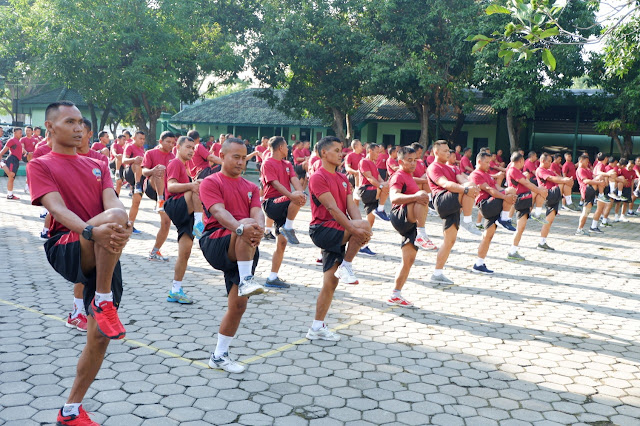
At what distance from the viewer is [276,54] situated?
28.0 metres

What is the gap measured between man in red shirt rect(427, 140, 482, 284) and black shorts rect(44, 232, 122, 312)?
506 centimetres

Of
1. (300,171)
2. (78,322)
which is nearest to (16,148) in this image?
(300,171)

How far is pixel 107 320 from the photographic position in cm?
335

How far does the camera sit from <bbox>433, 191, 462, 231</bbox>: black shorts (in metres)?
7.82

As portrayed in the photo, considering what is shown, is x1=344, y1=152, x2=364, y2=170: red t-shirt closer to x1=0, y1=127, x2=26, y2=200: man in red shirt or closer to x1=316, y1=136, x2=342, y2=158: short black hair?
x1=316, y1=136, x2=342, y2=158: short black hair

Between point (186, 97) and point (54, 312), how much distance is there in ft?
94.9

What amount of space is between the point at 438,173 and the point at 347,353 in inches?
139

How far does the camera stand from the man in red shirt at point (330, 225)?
533 centimetres

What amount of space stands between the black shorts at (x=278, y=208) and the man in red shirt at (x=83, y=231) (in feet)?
13.8

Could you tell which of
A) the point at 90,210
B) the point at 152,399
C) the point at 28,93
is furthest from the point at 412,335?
the point at 28,93

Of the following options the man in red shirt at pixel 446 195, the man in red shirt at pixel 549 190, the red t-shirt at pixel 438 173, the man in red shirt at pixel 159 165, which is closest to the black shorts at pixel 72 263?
the man in red shirt at pixel 159 165

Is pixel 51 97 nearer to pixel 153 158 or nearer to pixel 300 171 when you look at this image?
pixel 300 171

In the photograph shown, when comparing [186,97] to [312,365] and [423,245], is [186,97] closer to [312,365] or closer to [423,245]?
[423,245]

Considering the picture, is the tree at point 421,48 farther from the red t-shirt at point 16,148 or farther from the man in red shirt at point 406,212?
the man in red shirt at point 406,212
